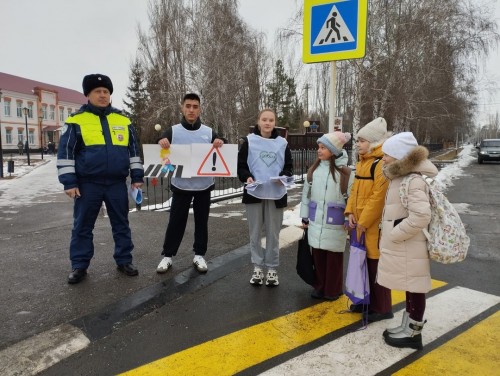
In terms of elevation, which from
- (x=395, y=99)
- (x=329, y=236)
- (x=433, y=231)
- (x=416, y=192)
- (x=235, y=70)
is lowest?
(x=329, y=236)

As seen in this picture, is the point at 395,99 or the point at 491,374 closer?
the point at 491,374

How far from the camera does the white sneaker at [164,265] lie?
13.6 ft

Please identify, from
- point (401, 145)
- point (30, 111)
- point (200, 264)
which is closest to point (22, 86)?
point (30, 111)

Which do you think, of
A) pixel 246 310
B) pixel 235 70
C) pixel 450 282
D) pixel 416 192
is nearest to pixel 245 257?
pixel 246 310

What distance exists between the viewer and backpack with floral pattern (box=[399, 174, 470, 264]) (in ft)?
8.55

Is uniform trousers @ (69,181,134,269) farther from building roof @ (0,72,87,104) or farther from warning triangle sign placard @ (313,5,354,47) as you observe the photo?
building roof @ (0,72,87,104)

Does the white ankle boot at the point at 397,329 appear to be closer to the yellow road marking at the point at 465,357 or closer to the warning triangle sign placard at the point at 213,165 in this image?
the yellow road marking at the point at 465,357

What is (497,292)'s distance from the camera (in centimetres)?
380

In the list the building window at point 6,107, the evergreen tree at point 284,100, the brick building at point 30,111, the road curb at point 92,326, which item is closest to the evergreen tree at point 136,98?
the evergreen tree at point 284,100

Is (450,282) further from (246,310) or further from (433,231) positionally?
(246,310)

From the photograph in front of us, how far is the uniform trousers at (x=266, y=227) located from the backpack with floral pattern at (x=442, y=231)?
1.53 m

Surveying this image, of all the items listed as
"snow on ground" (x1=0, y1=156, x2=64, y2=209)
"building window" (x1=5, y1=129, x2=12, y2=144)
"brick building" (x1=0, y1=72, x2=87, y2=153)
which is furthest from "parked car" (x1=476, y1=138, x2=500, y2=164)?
"building window" (x1=5, y1=129, x2=12, y2=144)

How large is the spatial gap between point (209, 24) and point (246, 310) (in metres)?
24.3

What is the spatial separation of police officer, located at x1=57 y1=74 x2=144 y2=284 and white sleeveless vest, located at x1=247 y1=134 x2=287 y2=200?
140 centimetres
